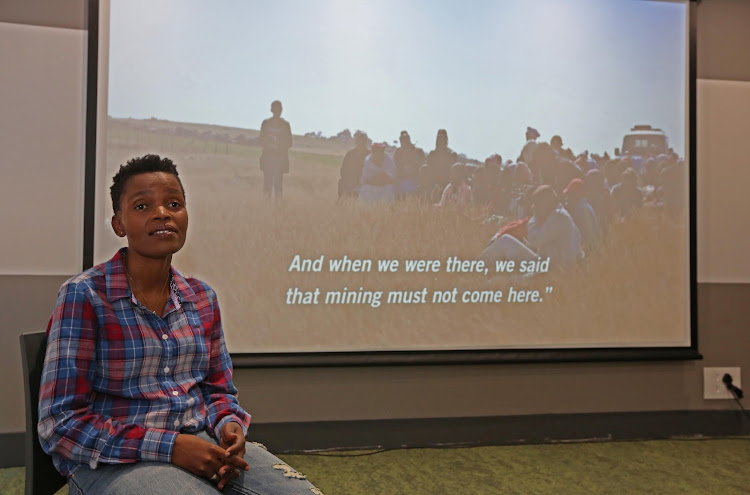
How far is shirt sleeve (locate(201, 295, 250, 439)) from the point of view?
1394 millimetres

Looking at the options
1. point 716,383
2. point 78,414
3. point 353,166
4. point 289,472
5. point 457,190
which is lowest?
point 716,383

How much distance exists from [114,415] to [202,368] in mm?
206

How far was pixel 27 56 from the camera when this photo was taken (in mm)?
2797

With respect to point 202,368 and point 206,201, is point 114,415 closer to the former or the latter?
point 202,368

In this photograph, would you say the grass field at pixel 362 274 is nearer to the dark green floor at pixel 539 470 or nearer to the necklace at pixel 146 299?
the dark green floor at pixel 539 470

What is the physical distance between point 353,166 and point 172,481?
6.78 feet

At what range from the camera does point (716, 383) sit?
335 centimetres

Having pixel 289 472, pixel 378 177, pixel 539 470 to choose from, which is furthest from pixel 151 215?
pixel 539 470

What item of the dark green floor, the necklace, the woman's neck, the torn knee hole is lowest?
A: the dark green floor

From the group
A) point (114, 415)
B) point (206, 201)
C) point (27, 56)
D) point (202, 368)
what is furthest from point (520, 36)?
point (114, 415)

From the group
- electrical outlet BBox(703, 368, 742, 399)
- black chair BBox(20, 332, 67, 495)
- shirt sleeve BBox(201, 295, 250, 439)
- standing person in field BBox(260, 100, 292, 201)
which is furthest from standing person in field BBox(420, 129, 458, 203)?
black chair BBox(20, 332, 67, 495)

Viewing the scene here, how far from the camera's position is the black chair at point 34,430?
1.32 metres

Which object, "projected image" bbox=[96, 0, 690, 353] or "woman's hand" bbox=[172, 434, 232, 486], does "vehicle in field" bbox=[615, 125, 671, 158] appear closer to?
"projected image" bbox=[96, 0, 690, 353]

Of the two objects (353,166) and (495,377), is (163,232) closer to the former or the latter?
(353,166)
